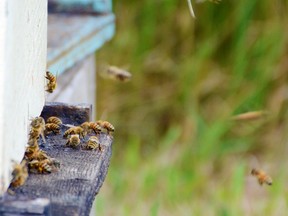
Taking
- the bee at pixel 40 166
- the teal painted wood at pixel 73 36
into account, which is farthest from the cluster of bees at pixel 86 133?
the teal painted wood at pixel 73 36

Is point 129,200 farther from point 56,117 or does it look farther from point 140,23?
point 56,117

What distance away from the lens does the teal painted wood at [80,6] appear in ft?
10.7

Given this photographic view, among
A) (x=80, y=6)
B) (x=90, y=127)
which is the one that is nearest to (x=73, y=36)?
(x=80, y=6)

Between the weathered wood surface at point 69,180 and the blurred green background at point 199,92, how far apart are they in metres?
2.90

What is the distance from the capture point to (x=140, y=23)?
505 cm

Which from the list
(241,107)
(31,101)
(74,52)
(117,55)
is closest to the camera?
(31,101)

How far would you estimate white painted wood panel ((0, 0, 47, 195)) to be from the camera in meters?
1.23

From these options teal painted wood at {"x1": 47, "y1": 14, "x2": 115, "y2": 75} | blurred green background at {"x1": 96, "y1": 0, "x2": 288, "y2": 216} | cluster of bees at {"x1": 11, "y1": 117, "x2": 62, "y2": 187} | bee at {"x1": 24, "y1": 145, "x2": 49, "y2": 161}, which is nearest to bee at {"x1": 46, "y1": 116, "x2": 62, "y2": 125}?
cluster of bees at {"x1": 11, "y1": 117, "x2": 62, "y2": 187}

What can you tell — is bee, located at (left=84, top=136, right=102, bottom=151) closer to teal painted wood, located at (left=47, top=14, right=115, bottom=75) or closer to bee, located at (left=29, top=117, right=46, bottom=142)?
bee, located at (left=29, top=117, right=46, bottom=142)

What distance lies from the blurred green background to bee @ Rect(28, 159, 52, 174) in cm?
305

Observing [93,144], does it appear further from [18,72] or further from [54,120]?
[18,72]

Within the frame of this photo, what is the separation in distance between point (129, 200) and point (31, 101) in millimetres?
2731

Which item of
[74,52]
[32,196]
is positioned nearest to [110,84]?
[74,52]

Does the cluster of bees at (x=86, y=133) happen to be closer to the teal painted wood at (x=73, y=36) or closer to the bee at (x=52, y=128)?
the bee at (x=52, y=128)
